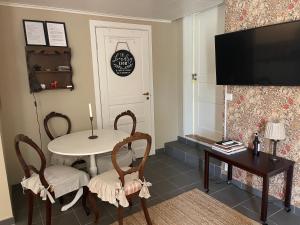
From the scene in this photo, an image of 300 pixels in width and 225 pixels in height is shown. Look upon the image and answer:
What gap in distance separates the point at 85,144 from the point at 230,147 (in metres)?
1.59

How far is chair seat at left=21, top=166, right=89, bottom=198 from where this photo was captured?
79.4 inches

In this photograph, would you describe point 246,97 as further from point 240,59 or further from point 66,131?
point 66,131

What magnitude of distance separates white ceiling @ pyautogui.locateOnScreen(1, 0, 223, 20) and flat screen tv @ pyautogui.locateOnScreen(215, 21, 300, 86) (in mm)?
734

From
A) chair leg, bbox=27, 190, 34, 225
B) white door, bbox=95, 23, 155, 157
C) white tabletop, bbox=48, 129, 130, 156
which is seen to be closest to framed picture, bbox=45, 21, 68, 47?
white door, bbox=95, 23, 155, 157

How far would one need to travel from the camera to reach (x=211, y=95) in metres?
3.51

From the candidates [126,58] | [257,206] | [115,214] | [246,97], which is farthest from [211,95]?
[115,214]

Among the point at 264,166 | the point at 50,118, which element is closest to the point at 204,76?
the point at 264,166

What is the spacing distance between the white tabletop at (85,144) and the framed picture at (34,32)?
4.10ft

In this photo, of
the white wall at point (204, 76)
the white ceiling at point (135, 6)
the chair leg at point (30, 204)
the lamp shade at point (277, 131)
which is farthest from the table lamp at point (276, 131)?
the chair leg at point (30, 204)

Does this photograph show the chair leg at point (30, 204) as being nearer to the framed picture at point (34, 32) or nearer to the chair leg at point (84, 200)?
the chair leg at point (84, 200)

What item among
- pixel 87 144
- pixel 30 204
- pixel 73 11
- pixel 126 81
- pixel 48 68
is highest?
pixel 73 11

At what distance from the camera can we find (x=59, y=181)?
2.07 meters

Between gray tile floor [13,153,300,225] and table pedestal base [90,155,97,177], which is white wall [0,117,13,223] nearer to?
gray tile floor [13,153,300,225]

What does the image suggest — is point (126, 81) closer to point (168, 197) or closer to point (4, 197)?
point (168, 197)
